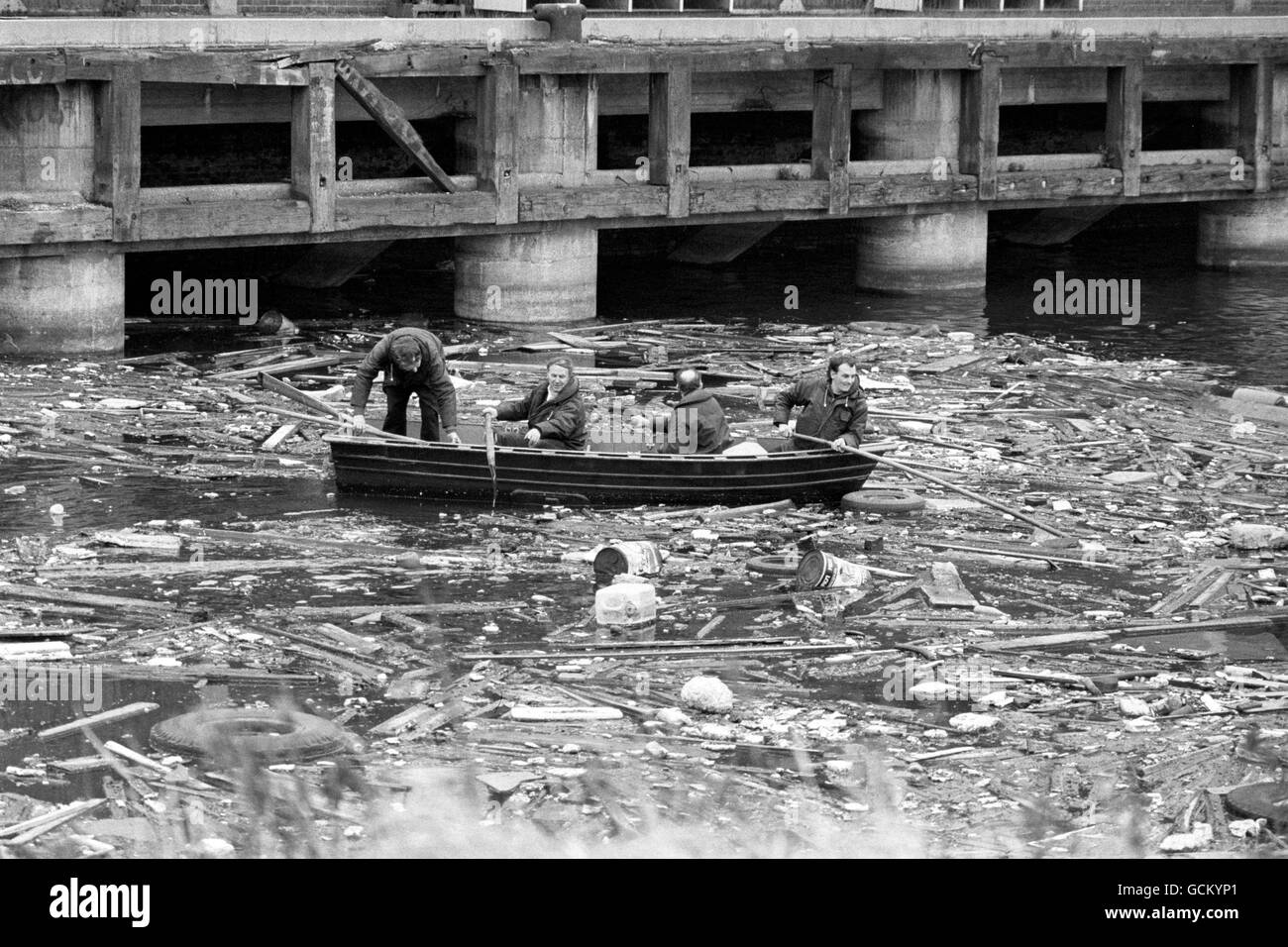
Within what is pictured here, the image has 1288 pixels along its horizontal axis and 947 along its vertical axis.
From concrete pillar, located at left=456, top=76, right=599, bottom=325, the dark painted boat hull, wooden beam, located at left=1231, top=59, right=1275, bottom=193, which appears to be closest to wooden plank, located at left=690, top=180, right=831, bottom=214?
concrete pillar, located at left=456, top=76, right=599, bottom=325

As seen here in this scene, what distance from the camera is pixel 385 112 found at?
2452 centimetres

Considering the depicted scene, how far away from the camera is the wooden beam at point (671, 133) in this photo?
2667 centimetres

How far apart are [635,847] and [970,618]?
16.7ft

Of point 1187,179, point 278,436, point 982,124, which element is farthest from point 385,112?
point 1187,179

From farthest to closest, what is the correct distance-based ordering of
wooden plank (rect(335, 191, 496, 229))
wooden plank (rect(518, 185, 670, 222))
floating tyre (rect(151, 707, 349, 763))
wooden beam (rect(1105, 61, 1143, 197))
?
wooden beam (rect(1105, 61, 1143, 197))
wooden plank (rect(518, 185, 670, 222))
wooden plank (rect(335, 191, 496, 229))
floating tyre (rect(151, 707, 349, 763))

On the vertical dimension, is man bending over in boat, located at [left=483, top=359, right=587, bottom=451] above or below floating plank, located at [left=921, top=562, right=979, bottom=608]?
above

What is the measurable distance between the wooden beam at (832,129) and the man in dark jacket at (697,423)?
444 inches

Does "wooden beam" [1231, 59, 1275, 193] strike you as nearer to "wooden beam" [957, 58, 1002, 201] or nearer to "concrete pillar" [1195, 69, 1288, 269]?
"concrete pillar" [1195, 69, 1288, 269]

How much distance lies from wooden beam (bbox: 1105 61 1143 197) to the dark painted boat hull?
14.9 m

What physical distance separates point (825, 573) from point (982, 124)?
16.0 metres

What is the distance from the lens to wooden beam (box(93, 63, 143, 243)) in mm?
22641

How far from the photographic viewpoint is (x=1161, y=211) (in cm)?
3844

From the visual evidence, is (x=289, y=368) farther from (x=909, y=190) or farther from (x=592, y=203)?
(x=909, y=190)

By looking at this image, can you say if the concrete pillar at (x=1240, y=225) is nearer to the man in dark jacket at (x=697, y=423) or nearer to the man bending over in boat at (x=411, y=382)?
the man in dark jacket at (x=697, y=423)
